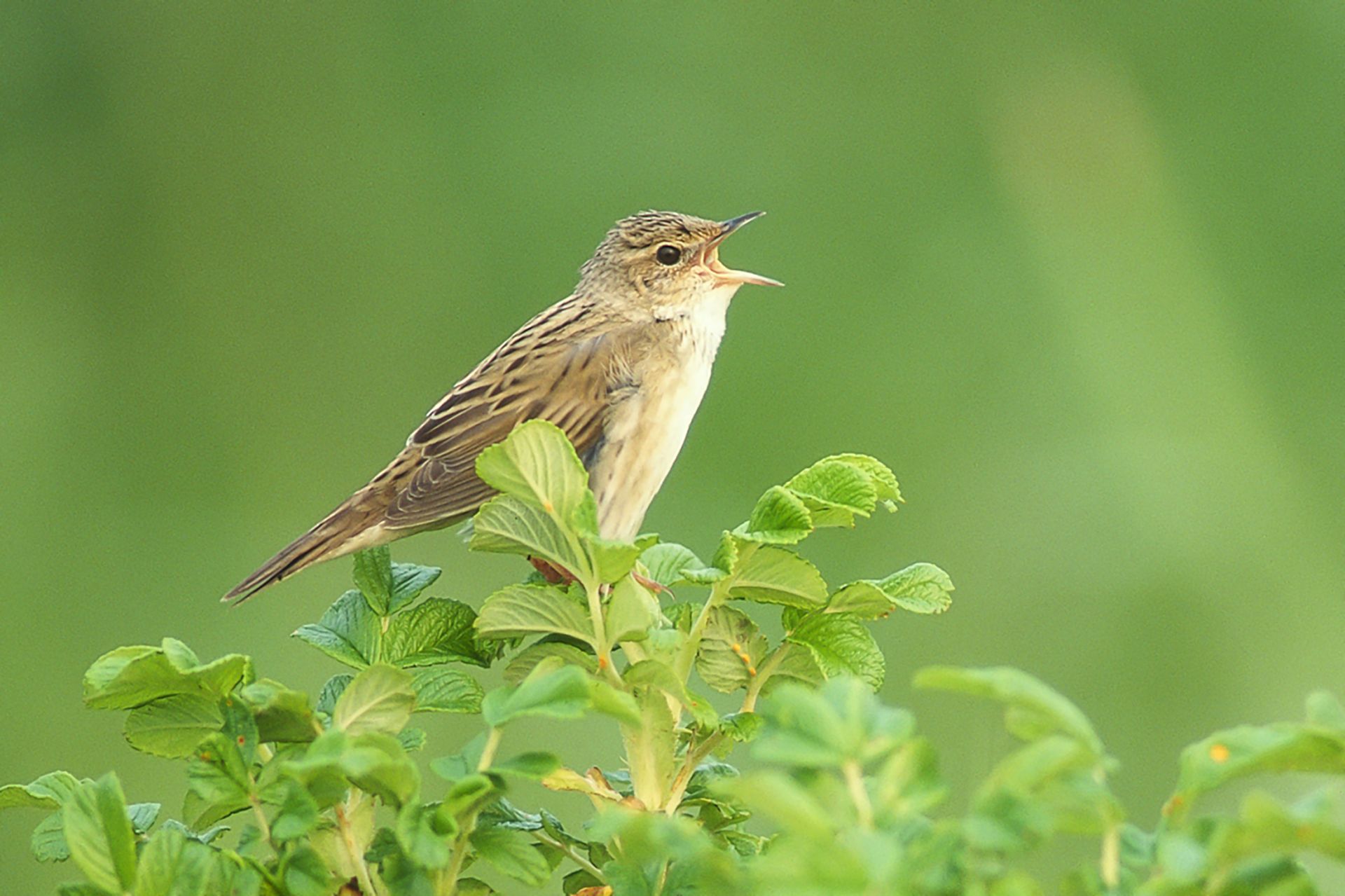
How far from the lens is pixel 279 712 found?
0.70 metres

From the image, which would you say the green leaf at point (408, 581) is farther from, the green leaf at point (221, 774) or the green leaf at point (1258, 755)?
the green leaf at point (1258, 755)

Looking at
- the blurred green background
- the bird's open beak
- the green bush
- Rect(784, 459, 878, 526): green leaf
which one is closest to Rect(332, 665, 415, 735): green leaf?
the green bush

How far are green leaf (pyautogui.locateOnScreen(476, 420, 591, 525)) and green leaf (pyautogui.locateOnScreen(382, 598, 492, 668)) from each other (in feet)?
0.45

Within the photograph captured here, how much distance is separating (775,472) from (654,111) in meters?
1.00

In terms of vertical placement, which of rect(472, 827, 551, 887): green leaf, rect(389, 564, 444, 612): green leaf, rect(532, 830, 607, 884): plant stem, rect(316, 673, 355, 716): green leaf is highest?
rect(389, 564, 444, 612): green leaf

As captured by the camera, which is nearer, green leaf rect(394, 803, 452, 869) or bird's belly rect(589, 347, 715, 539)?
green leaf rect(394, 803, 452, 869)

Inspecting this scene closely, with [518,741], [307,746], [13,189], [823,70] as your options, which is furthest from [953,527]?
[307,746]

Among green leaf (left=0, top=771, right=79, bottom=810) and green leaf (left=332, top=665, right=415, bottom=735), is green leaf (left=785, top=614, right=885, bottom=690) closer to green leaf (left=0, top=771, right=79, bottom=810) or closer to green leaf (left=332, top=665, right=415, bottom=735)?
green leaf (left=332, top=665, right=415, bottom=735)

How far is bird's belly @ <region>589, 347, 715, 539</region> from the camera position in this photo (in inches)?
80.8

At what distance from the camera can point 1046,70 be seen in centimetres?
420

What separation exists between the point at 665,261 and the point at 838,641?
1683 mm

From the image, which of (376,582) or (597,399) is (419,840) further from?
(597,399)

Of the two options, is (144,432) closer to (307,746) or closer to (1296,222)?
(1296,222)

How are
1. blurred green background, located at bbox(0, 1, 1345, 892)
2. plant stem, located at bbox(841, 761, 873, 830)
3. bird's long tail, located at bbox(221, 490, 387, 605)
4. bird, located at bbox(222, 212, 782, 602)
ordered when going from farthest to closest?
blurred green background, located at bbox(0, 1, 1345, 892)
bird, located at bbox(222, 212, 782, 602)
bird's long tail, located at bbox(221, 490, 387, 605)
plant stem, located at bbox(841, 761, 873, 830)
